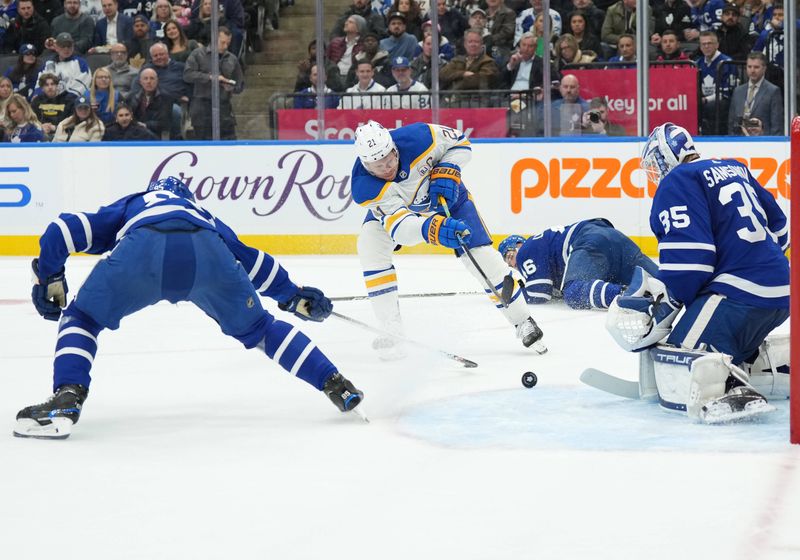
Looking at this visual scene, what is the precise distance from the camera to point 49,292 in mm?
3732

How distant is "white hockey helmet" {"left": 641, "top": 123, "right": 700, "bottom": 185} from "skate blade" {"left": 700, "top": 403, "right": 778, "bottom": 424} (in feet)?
2.50

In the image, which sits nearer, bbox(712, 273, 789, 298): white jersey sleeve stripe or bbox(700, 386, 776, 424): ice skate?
bbox(700, 386, 776, 424): ice skate

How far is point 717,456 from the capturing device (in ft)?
10.7

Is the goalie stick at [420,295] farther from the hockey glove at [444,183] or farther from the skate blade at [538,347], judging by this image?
the skate blade at [538,347]

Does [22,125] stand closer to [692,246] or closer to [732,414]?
[692,246]

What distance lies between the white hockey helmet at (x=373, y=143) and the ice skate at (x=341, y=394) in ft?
4.61

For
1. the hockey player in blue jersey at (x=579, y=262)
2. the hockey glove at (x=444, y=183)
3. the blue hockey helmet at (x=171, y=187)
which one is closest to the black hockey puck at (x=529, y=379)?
the hockey glove at (x=444, y=183)

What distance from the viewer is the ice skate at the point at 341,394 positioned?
3.77 metres

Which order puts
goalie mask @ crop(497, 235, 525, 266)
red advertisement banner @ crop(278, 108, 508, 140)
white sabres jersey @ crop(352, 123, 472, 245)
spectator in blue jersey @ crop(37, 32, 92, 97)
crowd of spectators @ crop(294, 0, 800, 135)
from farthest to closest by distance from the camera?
spectator in blue jersey @ crop(37, 32, 92, 97), red advertisement banner @ crop(278, 108, 508, 140), crowd of spectators @ crop(294, 0, 800, 135), goalie mask @ crop(497, 235, 525, 266), white sabres jersey @ crop(352, 123, 472, 245)

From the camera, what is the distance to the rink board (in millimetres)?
8828

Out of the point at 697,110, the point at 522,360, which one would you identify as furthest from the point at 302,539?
the point at 697,110

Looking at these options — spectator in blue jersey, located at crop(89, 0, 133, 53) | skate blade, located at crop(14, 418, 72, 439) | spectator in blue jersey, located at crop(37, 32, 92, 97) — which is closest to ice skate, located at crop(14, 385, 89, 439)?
skate blade, located at crop(14, 418, 72, 439)

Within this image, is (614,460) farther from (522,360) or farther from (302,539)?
(522,360)

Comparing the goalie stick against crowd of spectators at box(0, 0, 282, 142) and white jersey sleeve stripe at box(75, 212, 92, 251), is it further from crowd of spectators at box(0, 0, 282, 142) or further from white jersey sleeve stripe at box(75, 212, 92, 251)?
white jersey sleeve stripe at box(75, 212, 92, 251)
